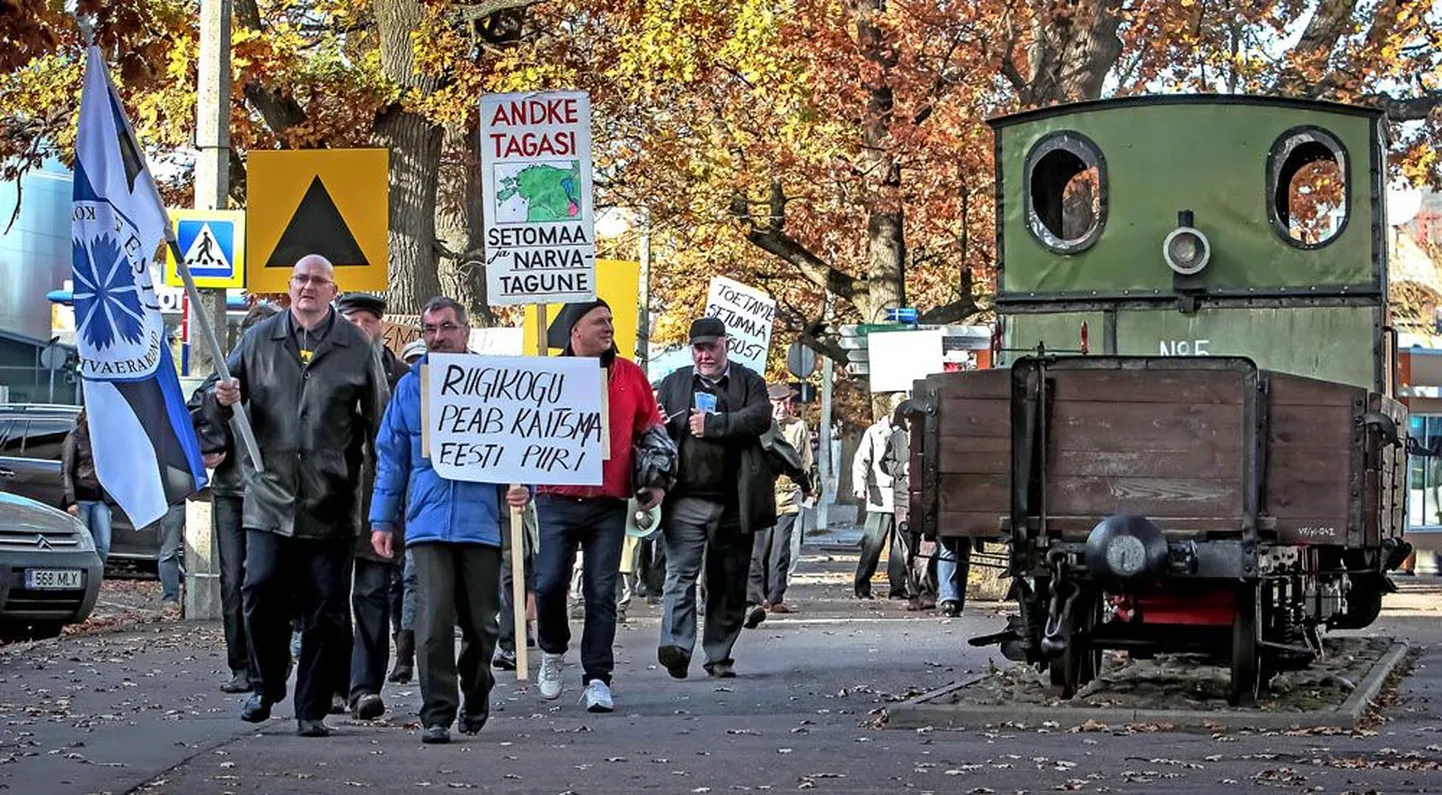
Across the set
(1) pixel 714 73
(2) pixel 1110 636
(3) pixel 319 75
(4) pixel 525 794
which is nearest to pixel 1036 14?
(1) pixel 714 73

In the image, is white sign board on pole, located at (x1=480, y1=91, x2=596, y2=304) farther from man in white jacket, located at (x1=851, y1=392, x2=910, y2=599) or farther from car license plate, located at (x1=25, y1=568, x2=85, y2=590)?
man in white jacket, located at (x1=851, y1=392, x2=910, y2=599)

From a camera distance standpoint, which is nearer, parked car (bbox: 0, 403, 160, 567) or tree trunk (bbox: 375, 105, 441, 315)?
parked car (bbox: 0, 403, 160, 567)

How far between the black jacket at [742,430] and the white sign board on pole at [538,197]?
123cm

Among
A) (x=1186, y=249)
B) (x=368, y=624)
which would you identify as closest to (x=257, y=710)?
(x=368, y=624)

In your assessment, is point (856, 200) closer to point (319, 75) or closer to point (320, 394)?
point (319, 75)

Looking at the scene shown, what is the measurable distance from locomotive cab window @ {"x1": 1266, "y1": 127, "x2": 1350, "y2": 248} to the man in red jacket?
14.5 feet

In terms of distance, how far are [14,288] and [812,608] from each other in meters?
41.8

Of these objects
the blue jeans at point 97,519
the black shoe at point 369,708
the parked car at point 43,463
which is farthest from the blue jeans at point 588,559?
the parked car at point 43,463

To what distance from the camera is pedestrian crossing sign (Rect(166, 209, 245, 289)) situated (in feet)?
62.1

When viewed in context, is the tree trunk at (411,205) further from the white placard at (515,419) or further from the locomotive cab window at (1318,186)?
the white placard at (515,419)

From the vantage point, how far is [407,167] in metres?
25.4

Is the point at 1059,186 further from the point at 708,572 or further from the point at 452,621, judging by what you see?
the point at 452,621

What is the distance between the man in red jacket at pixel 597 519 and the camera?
1242 centimetres

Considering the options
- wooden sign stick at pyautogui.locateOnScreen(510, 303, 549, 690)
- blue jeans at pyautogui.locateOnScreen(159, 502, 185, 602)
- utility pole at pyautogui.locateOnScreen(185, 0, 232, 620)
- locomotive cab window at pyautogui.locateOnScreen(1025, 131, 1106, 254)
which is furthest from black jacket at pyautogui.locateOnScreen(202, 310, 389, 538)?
blue jeans at pyautogui.locateOnScreen(159, 502, 185, 602)
